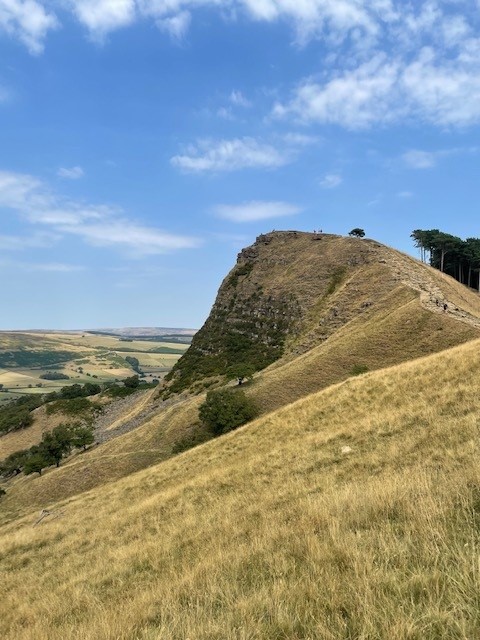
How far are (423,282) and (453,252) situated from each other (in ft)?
130

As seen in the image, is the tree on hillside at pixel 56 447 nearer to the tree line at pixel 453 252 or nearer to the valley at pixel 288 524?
the valley at pixel 288 524

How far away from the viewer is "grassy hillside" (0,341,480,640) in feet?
15.0

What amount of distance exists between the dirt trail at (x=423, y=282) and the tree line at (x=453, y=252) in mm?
18535

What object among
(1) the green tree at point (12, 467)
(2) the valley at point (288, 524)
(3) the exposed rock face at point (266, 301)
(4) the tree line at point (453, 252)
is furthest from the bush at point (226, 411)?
(4) the tree line at point (453, 252)

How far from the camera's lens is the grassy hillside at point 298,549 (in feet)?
15.0

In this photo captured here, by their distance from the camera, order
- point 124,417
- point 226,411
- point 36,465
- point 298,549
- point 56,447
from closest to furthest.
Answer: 1. point 298,549
2. point 226,411
3. point 36,465
4. point 56,447
5. point 124,417

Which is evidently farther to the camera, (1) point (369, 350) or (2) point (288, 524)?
(1) point (369, 350)

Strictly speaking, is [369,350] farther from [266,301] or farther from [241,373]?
[266,301]

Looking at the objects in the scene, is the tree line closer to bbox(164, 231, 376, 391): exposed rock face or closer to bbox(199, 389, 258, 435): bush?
bbox(164, 231, 376, 391): exposed rock face

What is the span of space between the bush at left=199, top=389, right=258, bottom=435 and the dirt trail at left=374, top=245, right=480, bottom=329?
25.7m

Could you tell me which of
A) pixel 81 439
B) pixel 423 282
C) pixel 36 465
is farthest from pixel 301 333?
pixel 36 465

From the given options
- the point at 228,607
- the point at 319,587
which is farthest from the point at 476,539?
the point at 228,607

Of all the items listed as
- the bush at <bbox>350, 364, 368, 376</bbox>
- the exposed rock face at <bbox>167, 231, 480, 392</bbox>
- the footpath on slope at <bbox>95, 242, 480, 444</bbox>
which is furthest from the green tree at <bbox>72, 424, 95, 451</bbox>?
the bush at <bbox>350, 364, 368, 376</bbox>

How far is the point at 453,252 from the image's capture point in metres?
97.9
